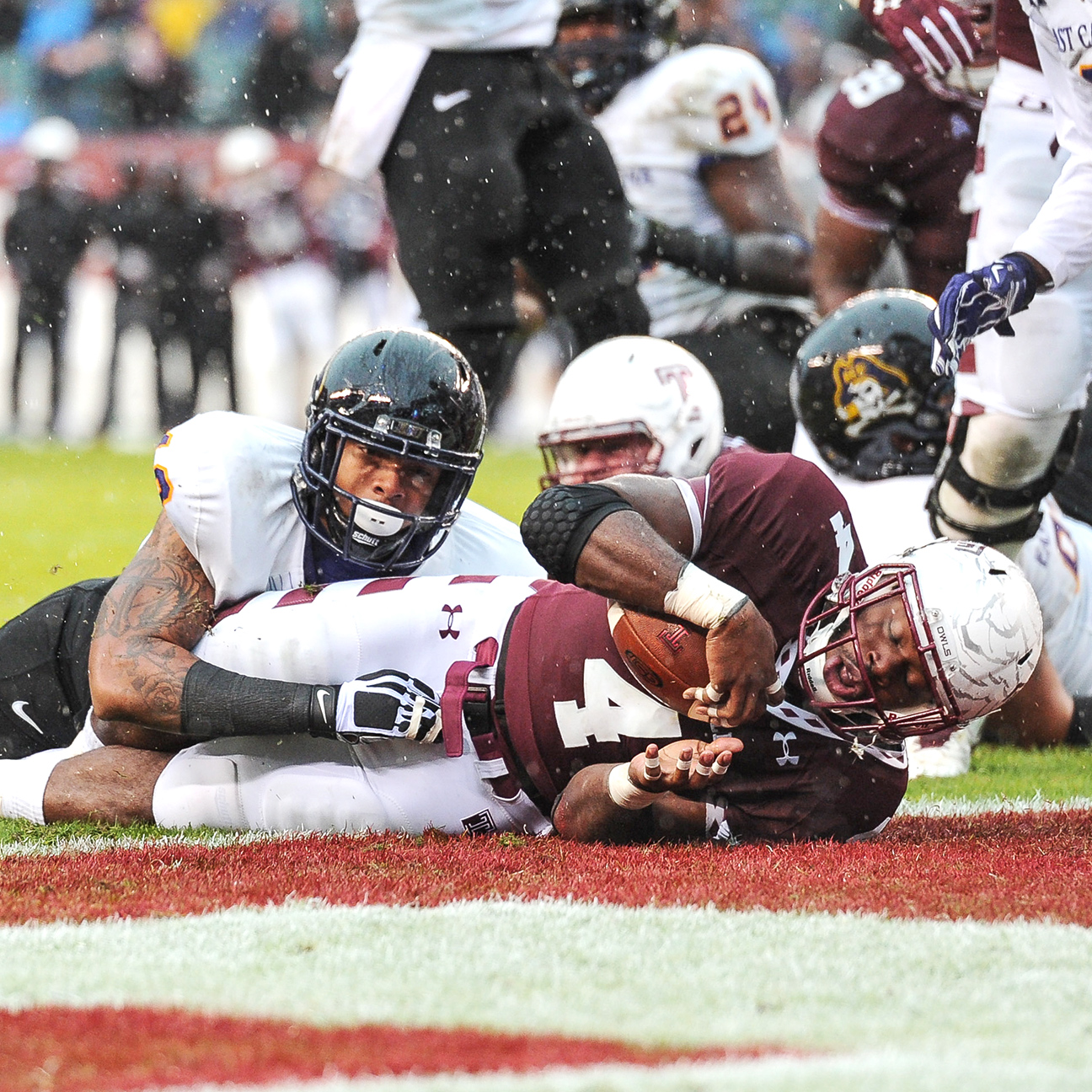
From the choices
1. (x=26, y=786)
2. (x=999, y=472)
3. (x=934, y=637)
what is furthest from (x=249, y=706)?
(x=999, y=472)

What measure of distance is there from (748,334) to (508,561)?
2.89 meters

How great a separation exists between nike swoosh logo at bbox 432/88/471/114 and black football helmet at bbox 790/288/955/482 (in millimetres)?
1211

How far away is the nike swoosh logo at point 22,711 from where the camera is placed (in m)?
3.76

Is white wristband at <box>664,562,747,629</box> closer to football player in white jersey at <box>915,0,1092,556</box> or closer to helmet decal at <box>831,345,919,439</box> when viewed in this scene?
football player in white jersey at <box>915,0,1092,556</box>

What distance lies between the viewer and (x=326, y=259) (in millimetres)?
15461

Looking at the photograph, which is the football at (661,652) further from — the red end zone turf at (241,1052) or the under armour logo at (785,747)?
the red end zone turf at (241,1052)

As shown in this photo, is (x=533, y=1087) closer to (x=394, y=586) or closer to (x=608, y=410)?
(x=394, y=586)

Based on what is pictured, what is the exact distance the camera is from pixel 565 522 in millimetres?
2730

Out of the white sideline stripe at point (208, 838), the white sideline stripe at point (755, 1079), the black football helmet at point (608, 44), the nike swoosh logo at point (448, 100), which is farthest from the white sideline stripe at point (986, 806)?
the black football helmet at point (608, 44)

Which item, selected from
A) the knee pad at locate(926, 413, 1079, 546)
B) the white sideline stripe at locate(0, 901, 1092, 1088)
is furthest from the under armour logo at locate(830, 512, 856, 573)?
the knee pad at locate(926, 413, 1079, 546)

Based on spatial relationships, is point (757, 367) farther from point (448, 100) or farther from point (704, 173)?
point (448, 100)

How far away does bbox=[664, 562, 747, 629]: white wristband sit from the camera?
2623mm

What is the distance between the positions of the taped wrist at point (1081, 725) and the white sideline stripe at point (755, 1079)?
3160 millimetres

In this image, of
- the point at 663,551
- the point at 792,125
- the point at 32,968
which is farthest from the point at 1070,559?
the point at 792,125
